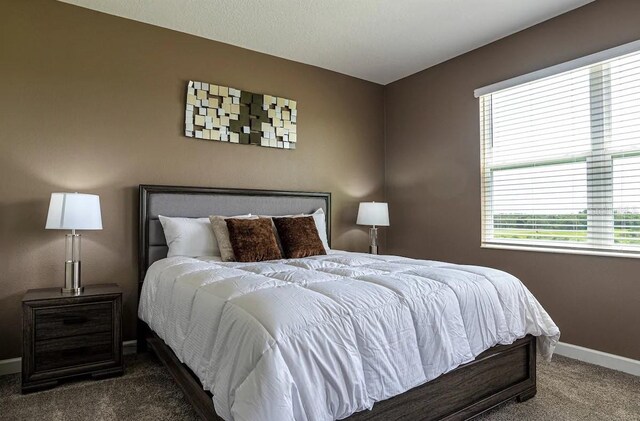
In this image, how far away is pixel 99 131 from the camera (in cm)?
304

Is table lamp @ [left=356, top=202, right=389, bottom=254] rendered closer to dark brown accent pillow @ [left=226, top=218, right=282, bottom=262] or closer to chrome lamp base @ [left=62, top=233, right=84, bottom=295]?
dark brown accent pillow @ [left=226, top=218, right=282, bottom=262]

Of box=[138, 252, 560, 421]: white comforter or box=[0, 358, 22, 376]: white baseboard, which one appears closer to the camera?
box=[138, 252, 560, 421]: white comforter

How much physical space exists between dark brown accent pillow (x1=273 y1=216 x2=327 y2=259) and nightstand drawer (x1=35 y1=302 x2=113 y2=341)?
136 cm

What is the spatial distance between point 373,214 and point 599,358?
2.26m

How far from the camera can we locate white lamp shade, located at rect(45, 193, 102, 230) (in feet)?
8.21

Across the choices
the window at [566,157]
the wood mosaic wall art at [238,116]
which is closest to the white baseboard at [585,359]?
the window at [566,157]

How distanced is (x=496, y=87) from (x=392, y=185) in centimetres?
162

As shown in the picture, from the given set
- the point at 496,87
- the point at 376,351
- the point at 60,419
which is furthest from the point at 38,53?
the point at 496,87

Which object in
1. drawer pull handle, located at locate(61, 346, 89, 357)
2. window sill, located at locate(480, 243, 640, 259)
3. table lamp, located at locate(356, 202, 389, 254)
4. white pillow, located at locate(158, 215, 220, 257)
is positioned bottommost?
drawer pull handle, located at locate(61, 346, 89, 357)

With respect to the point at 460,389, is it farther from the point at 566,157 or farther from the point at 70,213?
the point at 70,213

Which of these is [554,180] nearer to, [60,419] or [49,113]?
[60,419]

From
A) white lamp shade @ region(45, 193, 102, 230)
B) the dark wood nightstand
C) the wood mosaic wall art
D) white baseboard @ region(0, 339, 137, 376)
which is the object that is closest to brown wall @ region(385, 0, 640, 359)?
the wood mosaic wall art

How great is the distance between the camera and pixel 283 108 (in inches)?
155

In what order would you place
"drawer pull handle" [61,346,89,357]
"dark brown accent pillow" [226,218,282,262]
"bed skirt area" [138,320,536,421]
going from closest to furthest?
"bed skirt area" [138,320,536,421], "drawer pull handle" [61,346,89,357], "dark brown accent pillow" [226,218,282,262]
